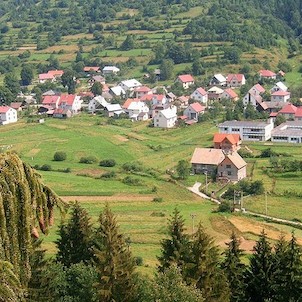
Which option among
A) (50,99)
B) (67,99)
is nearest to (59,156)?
(67,99)

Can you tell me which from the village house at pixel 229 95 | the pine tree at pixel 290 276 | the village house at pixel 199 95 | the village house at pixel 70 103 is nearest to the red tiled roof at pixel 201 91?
the village house at pixel 199 95

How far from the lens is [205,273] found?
607 inches

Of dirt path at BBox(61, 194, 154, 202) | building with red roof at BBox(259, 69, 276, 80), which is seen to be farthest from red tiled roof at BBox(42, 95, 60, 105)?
dirt path at BBox(61, 194, 154, 202)

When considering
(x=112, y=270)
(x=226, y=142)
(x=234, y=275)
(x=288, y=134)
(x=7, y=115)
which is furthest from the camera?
(x=7, y=115)

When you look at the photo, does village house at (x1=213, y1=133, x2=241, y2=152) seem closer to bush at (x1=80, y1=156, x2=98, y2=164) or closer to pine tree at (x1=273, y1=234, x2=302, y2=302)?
bush at (x1=80, y1=156, x2=98, y2=164)

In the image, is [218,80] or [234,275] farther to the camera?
[218,80]

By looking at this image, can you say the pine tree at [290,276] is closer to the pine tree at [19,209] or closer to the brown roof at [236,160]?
the pine tree at [19,209]

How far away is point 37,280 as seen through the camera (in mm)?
15922

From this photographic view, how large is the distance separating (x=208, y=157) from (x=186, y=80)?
31.6 metres

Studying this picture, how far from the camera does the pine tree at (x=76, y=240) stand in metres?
18.8

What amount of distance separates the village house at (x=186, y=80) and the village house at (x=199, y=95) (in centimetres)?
581

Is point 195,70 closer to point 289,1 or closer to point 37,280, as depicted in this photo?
point 289,1

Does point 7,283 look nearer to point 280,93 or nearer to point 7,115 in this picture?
point 7,115

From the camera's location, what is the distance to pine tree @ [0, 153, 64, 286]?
6.78 metres
